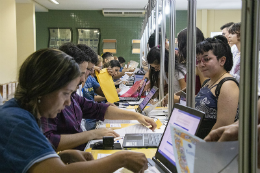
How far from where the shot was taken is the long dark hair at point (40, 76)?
3.53 feet

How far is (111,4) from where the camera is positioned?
9.82 m

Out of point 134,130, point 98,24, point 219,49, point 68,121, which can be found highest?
point 98,24

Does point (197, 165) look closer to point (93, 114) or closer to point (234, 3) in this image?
point (93, 114)

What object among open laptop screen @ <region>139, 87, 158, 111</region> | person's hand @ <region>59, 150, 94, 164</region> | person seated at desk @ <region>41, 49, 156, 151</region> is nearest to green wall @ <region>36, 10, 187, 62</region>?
open laptop screen @ <region>139, 87, 158, 111</region>

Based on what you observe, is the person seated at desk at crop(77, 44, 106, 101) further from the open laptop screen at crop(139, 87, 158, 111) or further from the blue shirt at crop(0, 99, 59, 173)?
the blue shirt at crop(0, 99, 59, 173)

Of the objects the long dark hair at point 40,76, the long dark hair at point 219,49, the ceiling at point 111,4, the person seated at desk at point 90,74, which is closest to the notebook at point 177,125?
the long dark hair at point 40,76

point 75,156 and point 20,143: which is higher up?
point 20,143

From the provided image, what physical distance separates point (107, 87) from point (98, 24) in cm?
818

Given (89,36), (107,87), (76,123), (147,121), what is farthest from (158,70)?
(89,36)

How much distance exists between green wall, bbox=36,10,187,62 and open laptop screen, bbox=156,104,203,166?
10.2 m

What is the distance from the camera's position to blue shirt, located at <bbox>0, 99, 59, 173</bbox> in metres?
0.96

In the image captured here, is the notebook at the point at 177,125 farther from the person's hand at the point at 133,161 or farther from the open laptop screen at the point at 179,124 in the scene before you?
the person's hand at the point at 133,161

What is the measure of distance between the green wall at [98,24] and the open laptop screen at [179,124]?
1021 cm

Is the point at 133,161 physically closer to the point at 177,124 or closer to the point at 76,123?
the point at 177,124
